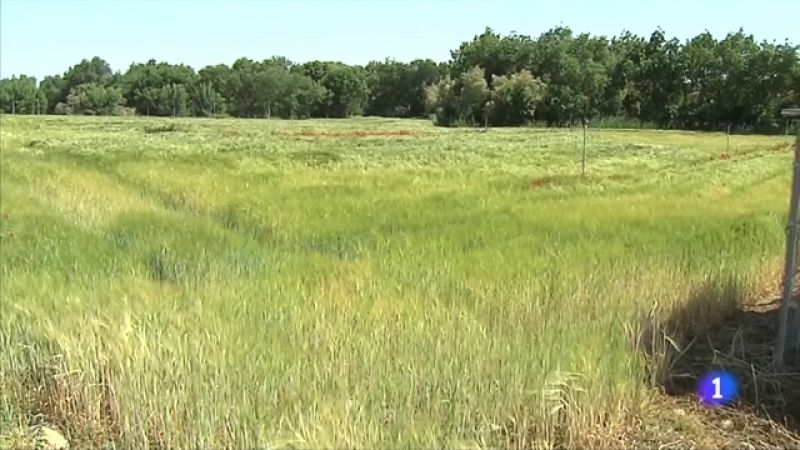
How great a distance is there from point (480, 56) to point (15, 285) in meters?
90.9

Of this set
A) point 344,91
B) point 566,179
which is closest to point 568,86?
point 344,91

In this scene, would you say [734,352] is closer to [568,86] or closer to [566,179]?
[566,179]

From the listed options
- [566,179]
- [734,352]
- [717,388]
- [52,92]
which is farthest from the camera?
[52,92]

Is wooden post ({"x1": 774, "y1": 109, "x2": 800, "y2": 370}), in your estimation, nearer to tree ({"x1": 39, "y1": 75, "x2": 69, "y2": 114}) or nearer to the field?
the field

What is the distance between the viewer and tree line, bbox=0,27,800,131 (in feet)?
232

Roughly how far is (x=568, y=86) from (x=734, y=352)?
7889cm

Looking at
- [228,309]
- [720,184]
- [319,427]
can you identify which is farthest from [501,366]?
[720,184]

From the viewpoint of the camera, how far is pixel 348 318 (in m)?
5.56

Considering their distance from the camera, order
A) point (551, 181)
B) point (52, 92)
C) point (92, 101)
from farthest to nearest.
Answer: point (52, 92) → point (92, 101) → point (551, 181)

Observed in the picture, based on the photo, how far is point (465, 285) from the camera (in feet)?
22.6

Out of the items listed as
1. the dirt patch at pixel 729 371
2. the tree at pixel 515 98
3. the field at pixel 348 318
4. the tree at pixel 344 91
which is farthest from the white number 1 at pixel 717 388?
the tree at pixel 344 91

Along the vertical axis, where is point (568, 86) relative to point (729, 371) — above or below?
above

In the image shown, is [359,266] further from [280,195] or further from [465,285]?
[280,195]

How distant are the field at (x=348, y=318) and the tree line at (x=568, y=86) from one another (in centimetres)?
5608
